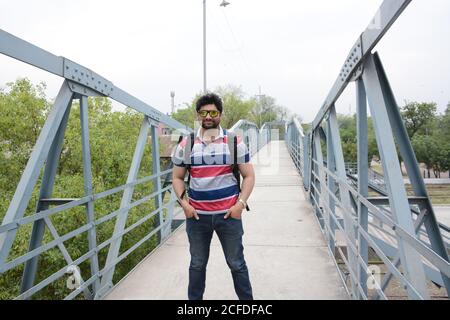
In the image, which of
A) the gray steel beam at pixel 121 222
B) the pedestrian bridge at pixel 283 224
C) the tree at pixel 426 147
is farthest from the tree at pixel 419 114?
the gray steel beam at pixel 121 222

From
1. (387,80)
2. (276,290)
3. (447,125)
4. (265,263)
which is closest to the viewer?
(387,80)

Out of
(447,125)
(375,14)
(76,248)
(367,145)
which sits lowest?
(76,248)

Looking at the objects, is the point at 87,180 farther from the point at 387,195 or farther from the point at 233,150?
the point at 387,195

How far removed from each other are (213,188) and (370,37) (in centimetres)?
129

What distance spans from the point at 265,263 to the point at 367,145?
1722 mm

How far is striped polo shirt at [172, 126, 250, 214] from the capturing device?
215 centimetres

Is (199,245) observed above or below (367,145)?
below

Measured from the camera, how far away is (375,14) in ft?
6.06

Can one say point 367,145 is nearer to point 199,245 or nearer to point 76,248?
point 199,245

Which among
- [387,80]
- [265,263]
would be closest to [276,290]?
[265,263]

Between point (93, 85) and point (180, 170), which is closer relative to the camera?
point (180, 170)

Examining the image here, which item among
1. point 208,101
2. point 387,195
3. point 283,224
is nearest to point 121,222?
point 208,101

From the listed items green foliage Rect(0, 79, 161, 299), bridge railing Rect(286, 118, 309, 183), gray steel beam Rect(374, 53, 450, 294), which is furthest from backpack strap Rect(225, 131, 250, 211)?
green foliage Rect(0, 79, 161, 299)

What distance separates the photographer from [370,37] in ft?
6.31
